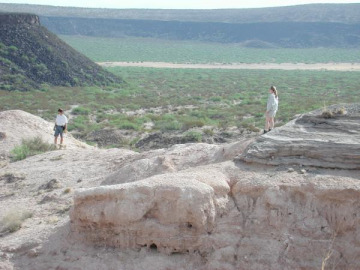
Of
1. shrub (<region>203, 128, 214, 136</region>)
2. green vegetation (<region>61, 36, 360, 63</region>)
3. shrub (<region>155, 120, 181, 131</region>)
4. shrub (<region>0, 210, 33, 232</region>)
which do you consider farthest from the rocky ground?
green vegetation (<region>61, 36, 360, 63</region>)

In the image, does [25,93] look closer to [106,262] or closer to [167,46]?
[106,262]

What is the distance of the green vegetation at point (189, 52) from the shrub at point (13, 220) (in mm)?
71306

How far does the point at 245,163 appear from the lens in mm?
9398

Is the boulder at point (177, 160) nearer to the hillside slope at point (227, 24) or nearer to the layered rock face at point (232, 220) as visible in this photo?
the layered rock face at point (232, 220)

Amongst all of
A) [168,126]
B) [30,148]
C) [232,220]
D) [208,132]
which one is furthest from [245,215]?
[168,126]

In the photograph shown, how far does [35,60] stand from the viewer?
45.1 metres

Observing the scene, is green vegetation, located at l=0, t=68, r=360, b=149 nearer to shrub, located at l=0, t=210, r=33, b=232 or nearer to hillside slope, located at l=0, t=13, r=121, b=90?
hillside slope, located at l=0, t=13, r=121, b=90

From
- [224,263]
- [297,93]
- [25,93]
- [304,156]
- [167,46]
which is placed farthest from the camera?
[167,46]

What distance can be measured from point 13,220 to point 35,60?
121 ft

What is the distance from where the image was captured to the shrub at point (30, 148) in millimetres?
16630

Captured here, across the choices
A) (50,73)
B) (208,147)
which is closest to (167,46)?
(50,73)

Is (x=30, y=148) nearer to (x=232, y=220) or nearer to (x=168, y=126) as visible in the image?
(x=168, y=126)

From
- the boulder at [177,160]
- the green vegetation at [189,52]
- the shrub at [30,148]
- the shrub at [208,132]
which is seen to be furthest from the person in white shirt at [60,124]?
the green vegetation at [189,52]

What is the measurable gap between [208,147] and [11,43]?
37.4 m
